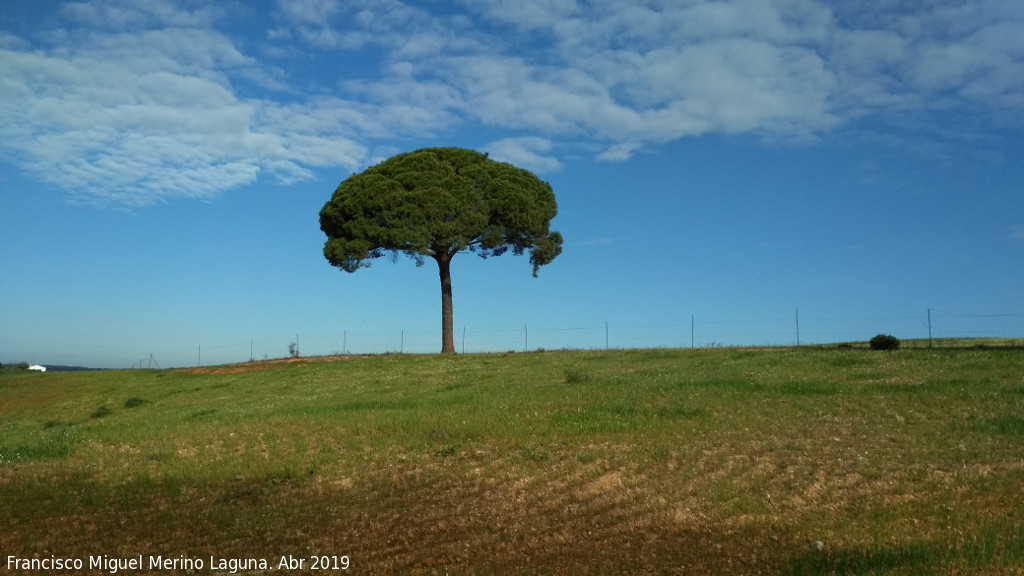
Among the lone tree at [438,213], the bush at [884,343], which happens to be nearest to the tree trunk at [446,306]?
the lone tree at [438,213]

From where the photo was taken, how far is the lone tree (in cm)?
4425

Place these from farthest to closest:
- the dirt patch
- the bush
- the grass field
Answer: the dirt patch, the bush, the grass field

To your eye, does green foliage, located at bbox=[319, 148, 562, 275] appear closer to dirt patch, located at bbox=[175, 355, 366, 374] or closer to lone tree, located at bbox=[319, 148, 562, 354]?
lone tree, located at bbox=[319, 148, 562, 354]

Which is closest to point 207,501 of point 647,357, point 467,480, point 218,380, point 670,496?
point 467,480

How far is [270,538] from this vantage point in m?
9.60

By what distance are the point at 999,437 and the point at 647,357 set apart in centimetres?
1975

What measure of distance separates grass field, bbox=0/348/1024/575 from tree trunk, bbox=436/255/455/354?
22845 mm

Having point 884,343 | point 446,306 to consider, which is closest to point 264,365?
point 446,306

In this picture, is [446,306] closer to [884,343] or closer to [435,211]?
[435,211]

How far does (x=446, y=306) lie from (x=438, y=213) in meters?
5.52

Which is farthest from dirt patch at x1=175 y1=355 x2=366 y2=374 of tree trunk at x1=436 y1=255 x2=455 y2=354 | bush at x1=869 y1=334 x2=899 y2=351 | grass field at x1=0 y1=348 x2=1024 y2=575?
bush at x1=869 y1=334 x2=899 y2=351

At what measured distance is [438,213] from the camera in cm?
4409

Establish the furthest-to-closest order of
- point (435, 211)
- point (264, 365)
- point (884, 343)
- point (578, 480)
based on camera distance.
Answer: point (435, 211) → point (264, 365) → point (884, 343) → point (578, 480)

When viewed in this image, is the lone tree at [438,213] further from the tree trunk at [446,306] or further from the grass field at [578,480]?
the grass field at [578,480]
